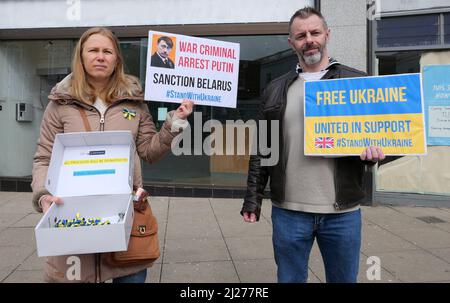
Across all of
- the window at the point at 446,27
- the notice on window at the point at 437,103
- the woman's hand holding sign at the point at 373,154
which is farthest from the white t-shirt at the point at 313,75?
the window at the point at 446,27

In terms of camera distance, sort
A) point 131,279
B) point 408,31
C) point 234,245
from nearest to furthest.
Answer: point 131,279, point 234,245, point 408,31

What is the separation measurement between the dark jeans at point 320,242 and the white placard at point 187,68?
97cm

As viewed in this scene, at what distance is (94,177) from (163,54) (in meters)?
1.09

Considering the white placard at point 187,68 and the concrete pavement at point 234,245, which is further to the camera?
the concrete pavement at point 234,245

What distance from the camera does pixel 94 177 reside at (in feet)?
7.18

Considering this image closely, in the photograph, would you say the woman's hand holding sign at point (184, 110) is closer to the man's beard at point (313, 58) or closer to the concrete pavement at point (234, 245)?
the man's beard at point (313, 58)

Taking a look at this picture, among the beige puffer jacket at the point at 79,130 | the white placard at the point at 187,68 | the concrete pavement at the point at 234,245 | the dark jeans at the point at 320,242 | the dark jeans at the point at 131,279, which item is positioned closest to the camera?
the beige puffer jacket at the point at 79,130

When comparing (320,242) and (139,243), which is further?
(320,242)

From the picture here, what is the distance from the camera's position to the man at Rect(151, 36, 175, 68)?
285 centimetres

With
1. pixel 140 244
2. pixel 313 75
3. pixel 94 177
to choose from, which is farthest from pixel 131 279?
pixel 313 75

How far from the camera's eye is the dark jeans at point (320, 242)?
2475 millimetres

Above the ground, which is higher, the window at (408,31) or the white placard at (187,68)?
the window at (408,31)

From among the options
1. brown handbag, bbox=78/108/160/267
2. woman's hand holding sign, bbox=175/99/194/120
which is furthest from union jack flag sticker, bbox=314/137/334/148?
brown handbag, bbox=78/108/160/267

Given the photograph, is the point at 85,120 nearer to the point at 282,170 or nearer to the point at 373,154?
the point at 282,170
